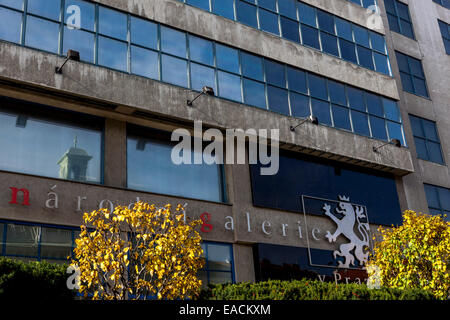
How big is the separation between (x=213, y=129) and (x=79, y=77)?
5.55 m

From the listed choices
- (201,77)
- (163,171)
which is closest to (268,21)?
(201,77)

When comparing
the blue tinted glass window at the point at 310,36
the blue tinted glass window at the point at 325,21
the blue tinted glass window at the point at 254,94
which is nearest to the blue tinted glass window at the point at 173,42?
the blue tinted glass window at the point at 254,94

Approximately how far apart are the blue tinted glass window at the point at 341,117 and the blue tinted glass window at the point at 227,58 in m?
5.41

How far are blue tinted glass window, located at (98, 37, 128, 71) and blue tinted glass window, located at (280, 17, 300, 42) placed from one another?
8.38m

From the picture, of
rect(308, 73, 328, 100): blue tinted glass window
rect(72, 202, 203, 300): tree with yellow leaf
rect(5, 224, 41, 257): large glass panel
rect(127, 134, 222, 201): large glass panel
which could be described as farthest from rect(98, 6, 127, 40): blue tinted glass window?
rect(308, 73, 328, 100): blue tinted glass window

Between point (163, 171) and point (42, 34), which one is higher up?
point (42, 34)

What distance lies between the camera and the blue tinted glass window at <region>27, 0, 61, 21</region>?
18375 millimetres

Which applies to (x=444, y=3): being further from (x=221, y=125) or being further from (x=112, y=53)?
(x=112, y=53)

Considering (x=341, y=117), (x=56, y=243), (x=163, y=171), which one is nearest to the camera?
(x=56, y=243)

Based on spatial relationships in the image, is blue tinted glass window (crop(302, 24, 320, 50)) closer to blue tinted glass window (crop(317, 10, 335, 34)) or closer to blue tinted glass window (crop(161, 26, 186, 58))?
blue tinted glass window (crop(317, 10, 335, 34))

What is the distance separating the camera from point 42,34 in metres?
18.3

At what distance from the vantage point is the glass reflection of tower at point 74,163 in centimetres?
1795

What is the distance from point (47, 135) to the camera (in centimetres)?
1816

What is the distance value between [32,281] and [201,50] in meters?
12.2
